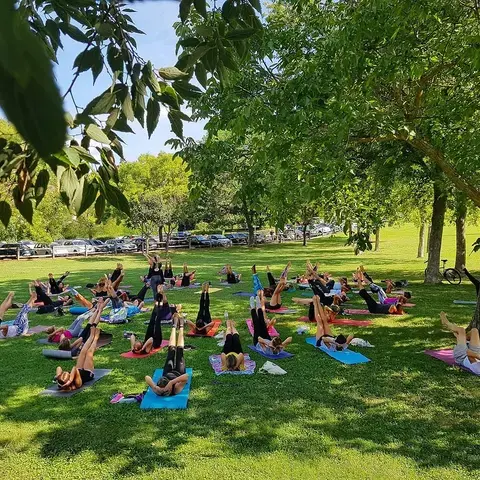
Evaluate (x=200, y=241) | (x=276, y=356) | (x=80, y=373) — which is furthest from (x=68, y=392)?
(x=200, y=241)

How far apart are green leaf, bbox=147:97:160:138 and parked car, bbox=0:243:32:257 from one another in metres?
34.8

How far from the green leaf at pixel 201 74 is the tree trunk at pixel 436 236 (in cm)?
1635

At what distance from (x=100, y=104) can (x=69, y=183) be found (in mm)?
274

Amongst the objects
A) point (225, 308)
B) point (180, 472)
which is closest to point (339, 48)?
point (180, 472)

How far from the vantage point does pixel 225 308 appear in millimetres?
14859

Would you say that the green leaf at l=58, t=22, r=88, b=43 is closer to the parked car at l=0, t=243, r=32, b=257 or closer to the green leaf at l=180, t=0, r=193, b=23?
the green leaf at l=180, t=0, r=193, b=23

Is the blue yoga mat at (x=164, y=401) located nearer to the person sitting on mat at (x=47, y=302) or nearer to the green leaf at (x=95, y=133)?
the green leaf at (x=95, y=133)

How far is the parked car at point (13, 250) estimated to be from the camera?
32875mm

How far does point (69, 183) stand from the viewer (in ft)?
4.35

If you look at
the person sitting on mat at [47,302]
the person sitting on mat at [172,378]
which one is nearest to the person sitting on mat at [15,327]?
the person sitting on mat at [47,302]

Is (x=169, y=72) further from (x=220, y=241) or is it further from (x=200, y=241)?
(x=220, y=241)

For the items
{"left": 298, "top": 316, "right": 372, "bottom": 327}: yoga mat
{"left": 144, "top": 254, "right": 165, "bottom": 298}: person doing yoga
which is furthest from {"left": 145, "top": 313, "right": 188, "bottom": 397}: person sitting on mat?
{"left": 144, "top": 254, "right": 165, "bottom": 298}: person doing yoga

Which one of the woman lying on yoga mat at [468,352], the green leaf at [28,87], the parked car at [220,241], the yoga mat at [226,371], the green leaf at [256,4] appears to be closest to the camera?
the green leaf at [28,87]

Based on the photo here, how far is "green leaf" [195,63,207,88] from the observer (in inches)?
83.6
